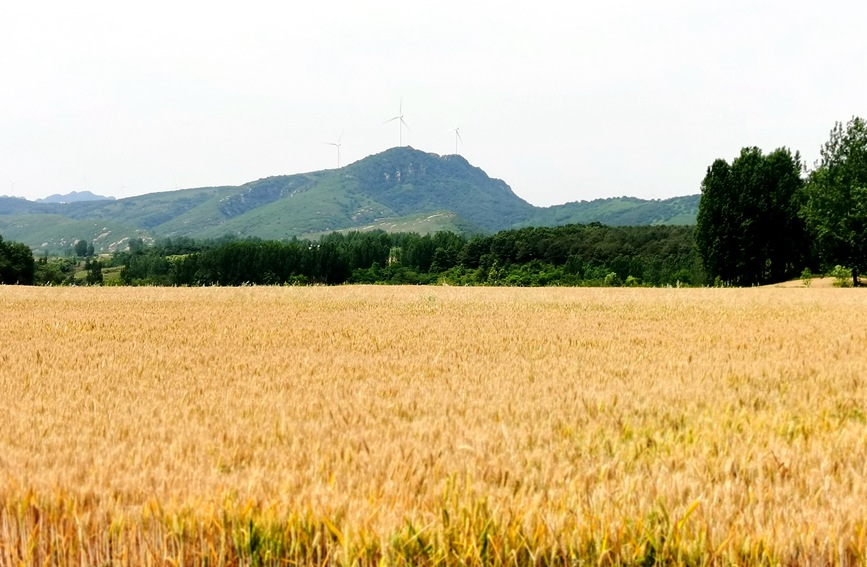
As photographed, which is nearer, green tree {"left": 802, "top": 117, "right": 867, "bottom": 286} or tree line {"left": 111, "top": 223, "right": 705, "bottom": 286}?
green tree {"left": 802, "top": 117, "right": 867, "bottom": 286}

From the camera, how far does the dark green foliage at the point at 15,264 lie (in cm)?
12331

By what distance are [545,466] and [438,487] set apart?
2.81 feet

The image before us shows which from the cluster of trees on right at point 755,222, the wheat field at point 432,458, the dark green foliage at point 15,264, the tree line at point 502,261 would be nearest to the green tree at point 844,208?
the cluster of trees on right at point 755,222

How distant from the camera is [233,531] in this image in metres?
3.26

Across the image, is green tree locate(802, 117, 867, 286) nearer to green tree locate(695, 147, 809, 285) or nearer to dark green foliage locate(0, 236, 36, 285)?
green tree locate(695, 147, 809, 285)

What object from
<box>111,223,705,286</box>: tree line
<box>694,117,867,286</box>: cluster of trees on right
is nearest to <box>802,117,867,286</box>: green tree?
<box>694,117,867,286</box>: cluster of trees on right

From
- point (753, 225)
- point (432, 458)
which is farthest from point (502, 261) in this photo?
point (432, 458)

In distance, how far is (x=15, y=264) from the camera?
422 ft

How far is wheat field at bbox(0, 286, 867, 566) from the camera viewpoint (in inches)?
125

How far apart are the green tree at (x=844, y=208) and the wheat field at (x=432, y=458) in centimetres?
5384

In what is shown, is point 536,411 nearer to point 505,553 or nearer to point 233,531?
point 505,553

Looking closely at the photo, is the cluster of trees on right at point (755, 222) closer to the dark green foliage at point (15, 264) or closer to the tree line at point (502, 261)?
the tree line at point (502, 261)

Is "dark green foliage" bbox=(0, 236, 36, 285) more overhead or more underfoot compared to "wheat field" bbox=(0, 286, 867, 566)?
more overhead

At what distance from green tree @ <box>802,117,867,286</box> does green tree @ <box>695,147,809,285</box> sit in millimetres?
11012
